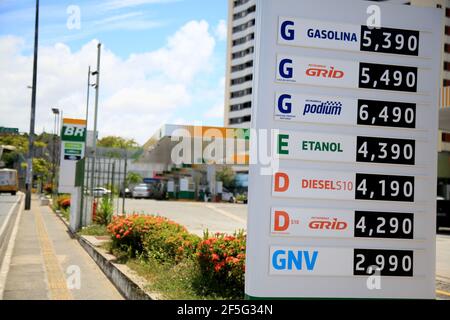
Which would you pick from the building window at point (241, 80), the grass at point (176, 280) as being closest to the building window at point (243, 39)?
the building window at point (241, 80)

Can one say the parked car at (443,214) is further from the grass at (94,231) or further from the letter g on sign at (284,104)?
the letter g on sign at (284,104)

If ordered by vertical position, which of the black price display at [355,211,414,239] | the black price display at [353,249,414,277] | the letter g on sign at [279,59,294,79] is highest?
the letter g on sign at [279,59,294,79]

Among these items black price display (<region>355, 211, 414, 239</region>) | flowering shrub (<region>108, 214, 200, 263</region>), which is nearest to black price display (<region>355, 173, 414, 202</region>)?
black price display (<region>355, 211, 414, 239</region>)

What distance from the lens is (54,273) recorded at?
32.2ft

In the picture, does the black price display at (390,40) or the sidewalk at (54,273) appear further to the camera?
the sidewalk at (54,273)

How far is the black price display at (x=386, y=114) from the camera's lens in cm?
520

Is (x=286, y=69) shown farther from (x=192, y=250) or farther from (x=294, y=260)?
(x=192, y=250)

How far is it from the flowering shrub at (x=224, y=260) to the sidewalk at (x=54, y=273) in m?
1.72

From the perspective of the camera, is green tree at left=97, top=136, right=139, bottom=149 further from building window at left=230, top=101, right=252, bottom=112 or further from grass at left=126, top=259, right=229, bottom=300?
grass at left=126, top=259, right=229, bottom=300

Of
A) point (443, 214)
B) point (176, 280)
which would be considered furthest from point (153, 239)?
point (443, 214)

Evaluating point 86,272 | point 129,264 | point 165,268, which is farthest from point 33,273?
point 165,268

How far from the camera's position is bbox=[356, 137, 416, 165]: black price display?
517 cm

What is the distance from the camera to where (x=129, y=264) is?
30.7ft

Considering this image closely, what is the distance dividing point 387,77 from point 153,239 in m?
5.81
